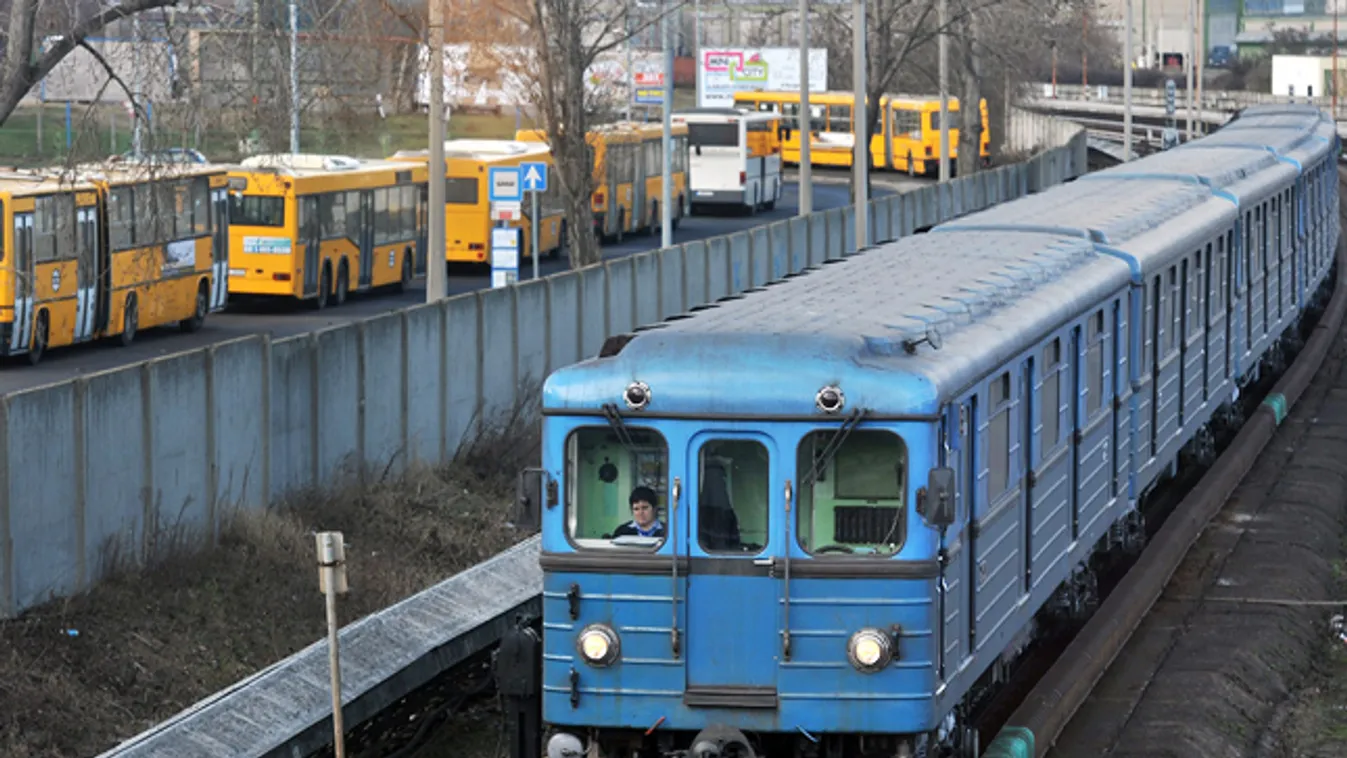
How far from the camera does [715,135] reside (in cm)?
6331

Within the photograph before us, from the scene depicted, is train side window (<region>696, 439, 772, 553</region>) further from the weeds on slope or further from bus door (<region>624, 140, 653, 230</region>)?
bus door (<region>624, 140, 653, 230</region>)

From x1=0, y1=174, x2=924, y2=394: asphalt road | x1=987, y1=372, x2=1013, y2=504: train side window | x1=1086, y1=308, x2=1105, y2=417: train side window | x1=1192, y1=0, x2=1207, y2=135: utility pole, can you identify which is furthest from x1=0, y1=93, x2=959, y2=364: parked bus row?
x1=1192, y1=0, x2=1207, y2=135: utility pole

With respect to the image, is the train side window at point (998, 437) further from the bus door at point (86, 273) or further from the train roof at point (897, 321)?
the bus door at point (86, 273)

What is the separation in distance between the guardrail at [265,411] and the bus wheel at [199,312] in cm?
882

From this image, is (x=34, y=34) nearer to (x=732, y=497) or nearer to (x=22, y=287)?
(x=732, y=497)

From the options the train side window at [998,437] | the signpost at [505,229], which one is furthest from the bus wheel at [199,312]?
the train side window at [998,437]

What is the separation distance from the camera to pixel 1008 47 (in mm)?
65188

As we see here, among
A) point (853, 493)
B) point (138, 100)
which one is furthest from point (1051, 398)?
point (138, 100)

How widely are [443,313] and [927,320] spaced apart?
10728 mm

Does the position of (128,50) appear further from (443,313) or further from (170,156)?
(443,313)

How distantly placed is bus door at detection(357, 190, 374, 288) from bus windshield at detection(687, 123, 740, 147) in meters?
22.2

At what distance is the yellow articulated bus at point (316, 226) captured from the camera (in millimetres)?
38219

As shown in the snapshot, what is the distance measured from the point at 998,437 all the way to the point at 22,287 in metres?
20.1

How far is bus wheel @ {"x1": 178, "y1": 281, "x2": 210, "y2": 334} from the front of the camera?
35.3 metres
